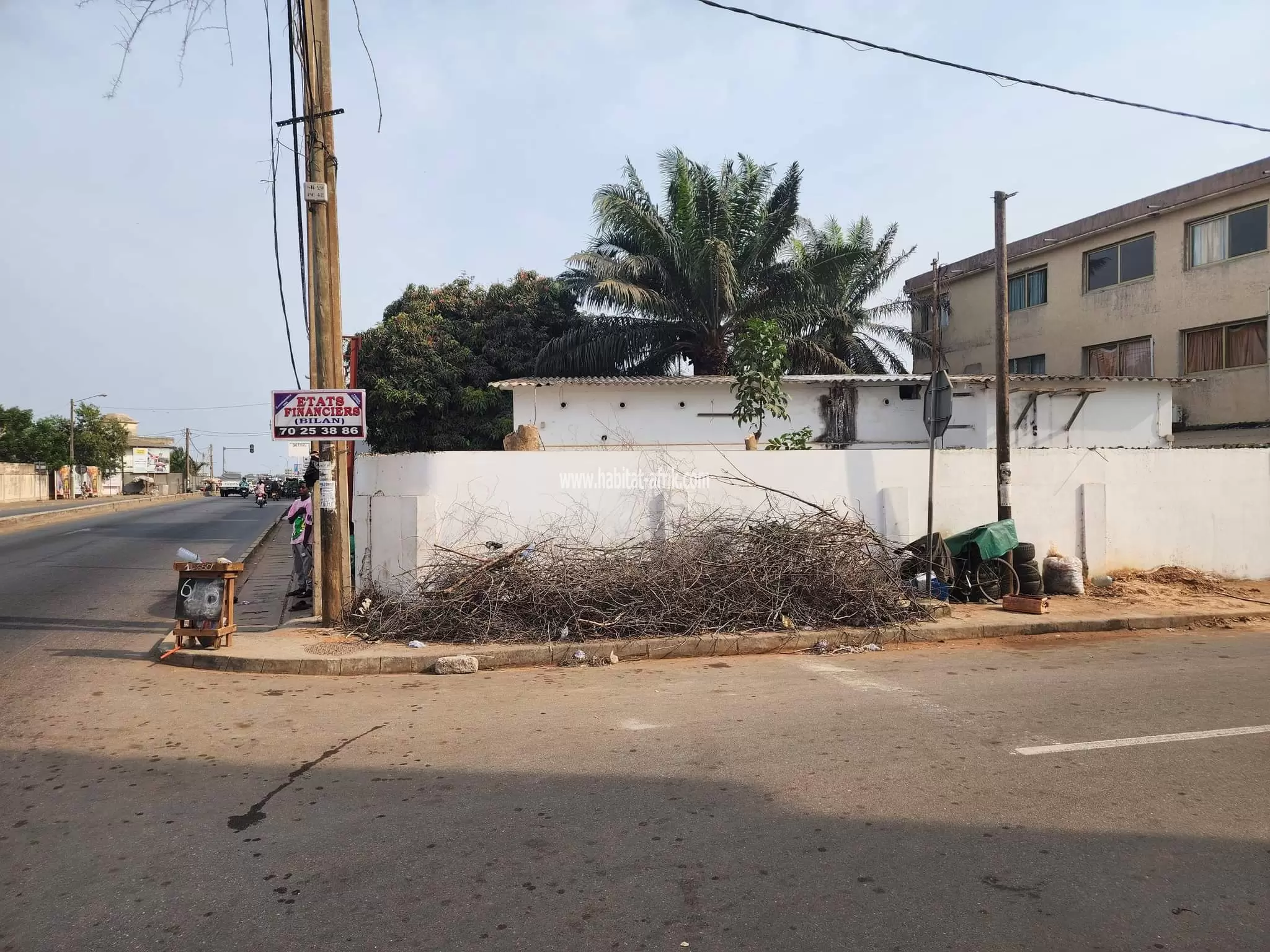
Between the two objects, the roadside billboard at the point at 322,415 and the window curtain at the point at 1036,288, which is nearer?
the roadside billboard at the point at 322,415

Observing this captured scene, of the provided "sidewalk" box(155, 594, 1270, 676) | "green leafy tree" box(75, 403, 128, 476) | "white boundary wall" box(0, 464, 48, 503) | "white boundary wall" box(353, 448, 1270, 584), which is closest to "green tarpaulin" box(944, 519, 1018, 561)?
"white boundary wall" box(353, 448, 1270, 584)

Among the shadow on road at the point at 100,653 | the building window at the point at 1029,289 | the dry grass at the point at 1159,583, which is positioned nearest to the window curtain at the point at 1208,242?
the building window at the point at 1029,289

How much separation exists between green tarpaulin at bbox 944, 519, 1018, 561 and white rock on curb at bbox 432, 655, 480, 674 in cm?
643

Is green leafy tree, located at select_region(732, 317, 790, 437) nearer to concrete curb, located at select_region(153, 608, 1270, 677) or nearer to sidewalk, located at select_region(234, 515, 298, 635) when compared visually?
concrete curb, located at select_region(153, 608, 1270, 677)

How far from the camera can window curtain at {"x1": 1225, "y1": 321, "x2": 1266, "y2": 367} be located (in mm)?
21125

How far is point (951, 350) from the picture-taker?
1157 inches

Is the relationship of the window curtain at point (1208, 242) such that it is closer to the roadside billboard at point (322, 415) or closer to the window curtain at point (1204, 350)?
the window curtain at point (1204, 350)

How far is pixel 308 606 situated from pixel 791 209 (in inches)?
667

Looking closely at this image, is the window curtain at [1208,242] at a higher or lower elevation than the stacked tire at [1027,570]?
higher

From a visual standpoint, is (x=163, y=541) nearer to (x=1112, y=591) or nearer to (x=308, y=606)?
(x=308, y=606)

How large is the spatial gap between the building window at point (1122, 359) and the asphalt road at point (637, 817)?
19758 mm

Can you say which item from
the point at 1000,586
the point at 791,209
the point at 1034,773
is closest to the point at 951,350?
the point at 791,209

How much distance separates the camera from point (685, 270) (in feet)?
74.0

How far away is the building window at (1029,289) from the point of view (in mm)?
26531
